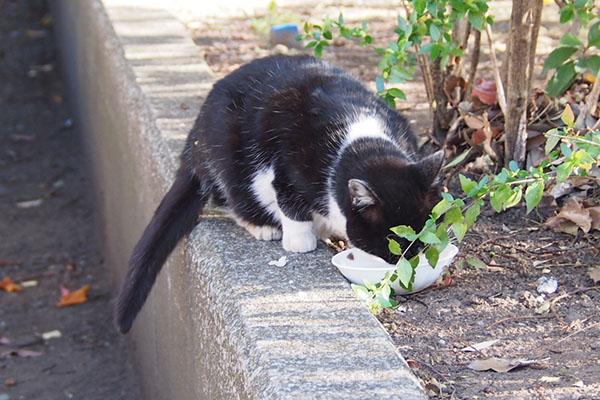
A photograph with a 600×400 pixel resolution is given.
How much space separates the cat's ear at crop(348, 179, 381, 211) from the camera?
232 centimetres

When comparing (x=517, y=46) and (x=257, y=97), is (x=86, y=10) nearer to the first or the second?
(x=257, y=97)

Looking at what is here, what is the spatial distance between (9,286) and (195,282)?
2.75 m

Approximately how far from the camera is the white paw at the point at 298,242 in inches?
105

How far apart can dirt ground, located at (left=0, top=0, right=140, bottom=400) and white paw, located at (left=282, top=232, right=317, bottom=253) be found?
2028 millimetres

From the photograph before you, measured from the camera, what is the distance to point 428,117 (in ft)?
13.0

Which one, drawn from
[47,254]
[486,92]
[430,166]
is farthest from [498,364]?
[47,254]

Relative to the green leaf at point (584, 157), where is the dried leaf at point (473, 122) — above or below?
below

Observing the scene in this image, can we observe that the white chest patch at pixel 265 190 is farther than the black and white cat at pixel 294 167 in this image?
Yes

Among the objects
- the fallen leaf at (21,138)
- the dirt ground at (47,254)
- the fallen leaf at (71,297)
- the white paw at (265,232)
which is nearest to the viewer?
the white paw at (265,232)

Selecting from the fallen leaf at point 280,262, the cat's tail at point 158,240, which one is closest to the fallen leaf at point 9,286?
the cat's tail at point 158,240

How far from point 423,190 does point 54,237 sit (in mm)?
3892

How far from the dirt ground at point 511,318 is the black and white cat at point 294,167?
0.29 metres

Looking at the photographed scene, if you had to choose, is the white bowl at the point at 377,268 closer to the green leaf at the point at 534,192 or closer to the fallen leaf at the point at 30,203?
the green leaf at the point at 534,192

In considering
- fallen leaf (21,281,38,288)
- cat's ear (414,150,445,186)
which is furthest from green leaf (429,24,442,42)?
fallen leaf (21,281,38,288)
